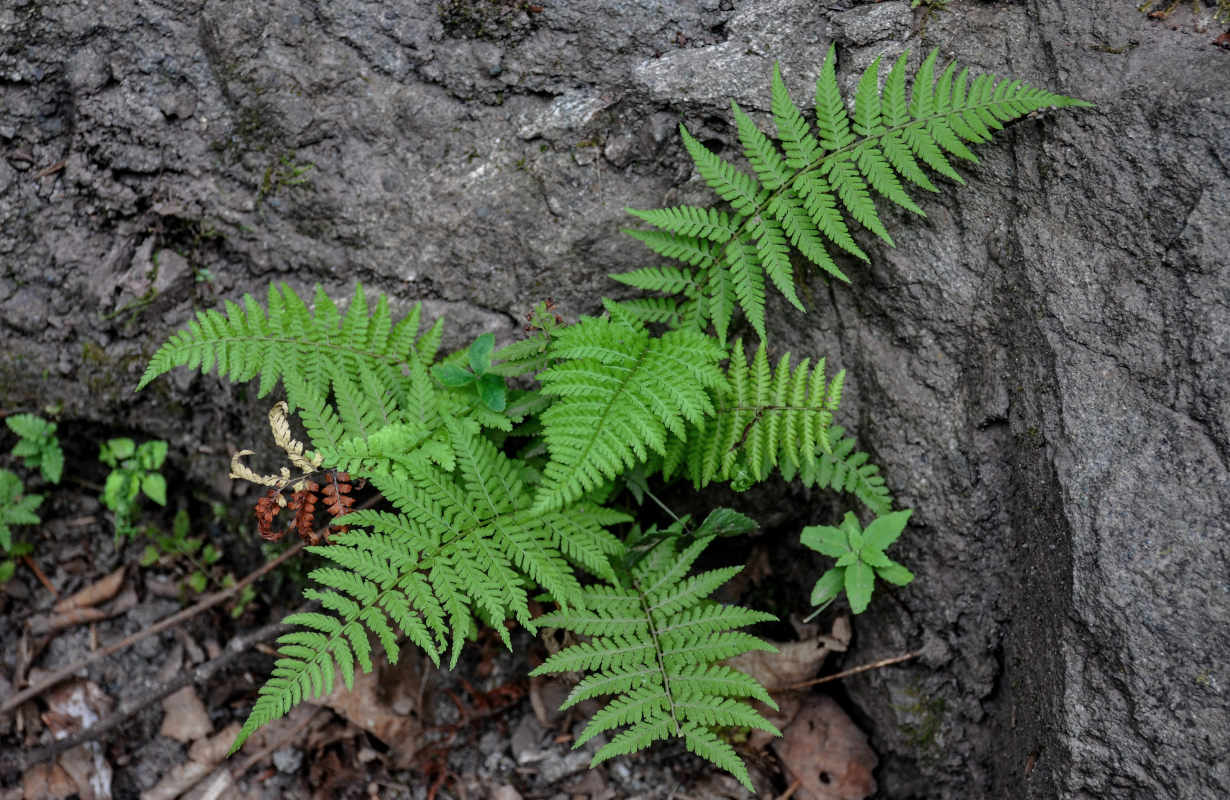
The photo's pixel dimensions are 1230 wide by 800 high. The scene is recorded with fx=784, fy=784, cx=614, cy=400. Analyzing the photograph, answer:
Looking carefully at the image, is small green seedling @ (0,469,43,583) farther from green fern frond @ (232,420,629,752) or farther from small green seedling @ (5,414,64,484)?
green fern frond @ (232,420,629,752)

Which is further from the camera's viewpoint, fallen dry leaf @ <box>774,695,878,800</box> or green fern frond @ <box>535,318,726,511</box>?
fallen dry leaf @ <box>774,695,878,800</box>

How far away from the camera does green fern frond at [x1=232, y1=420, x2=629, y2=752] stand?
2.76 m

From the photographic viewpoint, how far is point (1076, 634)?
2.83m

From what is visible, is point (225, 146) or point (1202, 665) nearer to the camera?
point (1202, 665)

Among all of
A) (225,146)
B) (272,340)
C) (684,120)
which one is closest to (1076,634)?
(684,120)

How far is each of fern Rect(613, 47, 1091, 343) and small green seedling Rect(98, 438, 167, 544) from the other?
2614 mm

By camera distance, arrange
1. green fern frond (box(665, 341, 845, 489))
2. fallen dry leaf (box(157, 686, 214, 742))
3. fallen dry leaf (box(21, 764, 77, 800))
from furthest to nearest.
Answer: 1. fallen dry leaf (box(157, 686, 214, 742))
2. fallen dry leaf (box(21, 764, 77, 800))
3. green fern frond (box(665, 341, 845, 489))

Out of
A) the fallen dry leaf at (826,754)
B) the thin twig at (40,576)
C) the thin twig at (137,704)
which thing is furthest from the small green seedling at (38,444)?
the fallen dry leaf at (826,754)

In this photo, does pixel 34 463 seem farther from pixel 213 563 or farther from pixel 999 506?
pixel 999 506

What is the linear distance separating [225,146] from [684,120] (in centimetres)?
218

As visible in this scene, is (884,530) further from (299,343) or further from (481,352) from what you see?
(299,343)

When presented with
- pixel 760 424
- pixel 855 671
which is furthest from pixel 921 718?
pixel 760 424

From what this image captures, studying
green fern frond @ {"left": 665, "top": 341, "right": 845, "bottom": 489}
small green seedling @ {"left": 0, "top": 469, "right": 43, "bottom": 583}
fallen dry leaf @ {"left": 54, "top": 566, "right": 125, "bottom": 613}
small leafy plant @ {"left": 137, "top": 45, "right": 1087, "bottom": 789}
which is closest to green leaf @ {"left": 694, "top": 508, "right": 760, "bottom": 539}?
small leafy plant @ {"left": 137, "top": 45, "right": 1087, "bottom": 789}

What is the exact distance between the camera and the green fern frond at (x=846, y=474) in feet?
10.5
